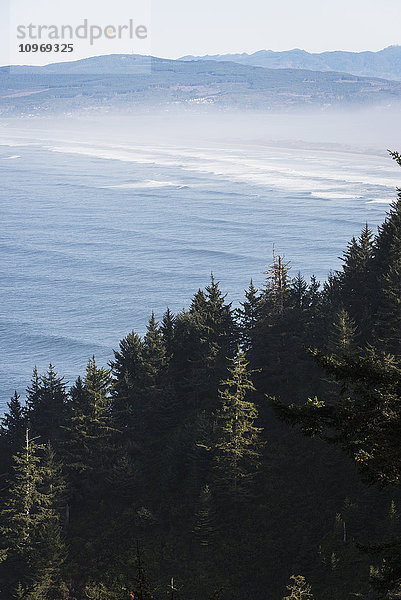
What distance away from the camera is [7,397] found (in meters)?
79.4

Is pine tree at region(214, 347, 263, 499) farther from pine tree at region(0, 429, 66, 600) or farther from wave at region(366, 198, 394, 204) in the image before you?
wave at region(366, 198, 394, 204)

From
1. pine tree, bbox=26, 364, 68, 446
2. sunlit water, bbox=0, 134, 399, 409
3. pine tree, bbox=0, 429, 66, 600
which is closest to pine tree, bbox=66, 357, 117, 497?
pine tree, bbox=26, 364, 68, 446

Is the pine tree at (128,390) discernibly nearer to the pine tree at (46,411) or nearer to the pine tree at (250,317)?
the pine tree at (46,411)

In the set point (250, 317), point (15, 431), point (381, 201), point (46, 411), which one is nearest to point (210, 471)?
point (46, 411)

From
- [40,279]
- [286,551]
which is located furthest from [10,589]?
[40,279]

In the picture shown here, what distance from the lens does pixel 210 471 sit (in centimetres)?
4428

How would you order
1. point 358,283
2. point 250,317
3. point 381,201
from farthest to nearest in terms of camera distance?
point 381,201, point 250,317, point 358,283

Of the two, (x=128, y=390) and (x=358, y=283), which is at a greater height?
(x=358, y=283)

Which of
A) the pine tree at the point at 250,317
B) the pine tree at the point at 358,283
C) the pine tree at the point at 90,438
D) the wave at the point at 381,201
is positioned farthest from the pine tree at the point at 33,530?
the wave at the point at 381,201

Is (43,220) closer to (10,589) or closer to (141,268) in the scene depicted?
(141,268)

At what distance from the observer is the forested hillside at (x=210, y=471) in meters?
37.2

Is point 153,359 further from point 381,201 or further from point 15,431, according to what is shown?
point 381,201

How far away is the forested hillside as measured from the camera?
37188 millimetres

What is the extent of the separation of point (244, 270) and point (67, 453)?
277ft
